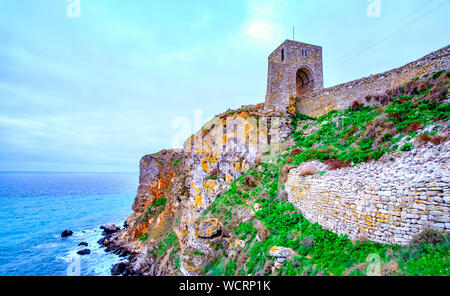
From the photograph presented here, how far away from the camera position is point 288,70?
20734 millimetres

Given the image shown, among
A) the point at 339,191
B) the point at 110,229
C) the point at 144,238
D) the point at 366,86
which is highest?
the point at 366,86

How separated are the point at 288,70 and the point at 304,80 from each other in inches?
141

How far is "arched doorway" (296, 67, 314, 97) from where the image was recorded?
22.0m

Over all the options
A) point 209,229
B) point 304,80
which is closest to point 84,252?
point 209,229

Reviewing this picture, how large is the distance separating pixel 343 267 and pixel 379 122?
7.23 metres

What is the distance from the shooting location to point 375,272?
5629 mm

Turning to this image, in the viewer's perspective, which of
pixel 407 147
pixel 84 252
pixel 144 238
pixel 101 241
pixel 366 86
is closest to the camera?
pixel 407 147

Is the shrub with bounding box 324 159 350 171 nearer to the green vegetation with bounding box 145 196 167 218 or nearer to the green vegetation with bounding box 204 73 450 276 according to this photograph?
the green vegetation with bounding box 204 73 450 276

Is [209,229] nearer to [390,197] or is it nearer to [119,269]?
[390,197]

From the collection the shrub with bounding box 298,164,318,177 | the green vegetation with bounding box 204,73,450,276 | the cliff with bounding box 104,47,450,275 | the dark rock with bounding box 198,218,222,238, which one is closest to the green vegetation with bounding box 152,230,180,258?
the cliff with bounding box 104,47,450,275

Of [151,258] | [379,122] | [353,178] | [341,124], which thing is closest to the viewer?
[353,178]
